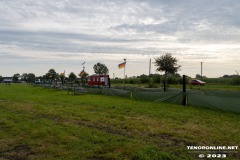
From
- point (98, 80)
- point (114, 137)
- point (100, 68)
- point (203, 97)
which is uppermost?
point (100, 68)

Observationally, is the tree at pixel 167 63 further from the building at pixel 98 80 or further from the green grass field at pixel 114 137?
the green grass field at pixel 114 137

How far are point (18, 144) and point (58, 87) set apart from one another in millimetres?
28594

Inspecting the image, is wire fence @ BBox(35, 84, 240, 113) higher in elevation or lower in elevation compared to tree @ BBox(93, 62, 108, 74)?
lower

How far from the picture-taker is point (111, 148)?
5.28 m

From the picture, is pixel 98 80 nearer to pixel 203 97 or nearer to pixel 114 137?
pixel 203 97

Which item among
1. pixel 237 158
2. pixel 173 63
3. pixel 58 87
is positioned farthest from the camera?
pixel 173 63

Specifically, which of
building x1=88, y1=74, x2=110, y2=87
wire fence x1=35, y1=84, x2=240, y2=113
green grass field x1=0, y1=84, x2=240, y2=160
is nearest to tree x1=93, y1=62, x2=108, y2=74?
building x1=88, y1=74, x2=110, y2=87

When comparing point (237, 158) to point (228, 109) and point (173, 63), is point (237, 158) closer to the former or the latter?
point (228, 109)

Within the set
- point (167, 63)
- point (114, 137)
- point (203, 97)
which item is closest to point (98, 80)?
point (167, 63)

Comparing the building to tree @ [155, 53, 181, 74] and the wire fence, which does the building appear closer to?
tree @ [155, 53, 181, 74]

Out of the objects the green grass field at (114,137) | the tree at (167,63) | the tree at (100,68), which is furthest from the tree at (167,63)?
the tree at (100,68)

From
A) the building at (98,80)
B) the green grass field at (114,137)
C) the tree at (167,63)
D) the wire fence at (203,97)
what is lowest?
the green grass field at (114,137)

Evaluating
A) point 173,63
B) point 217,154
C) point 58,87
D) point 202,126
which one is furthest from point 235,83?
point 217,154

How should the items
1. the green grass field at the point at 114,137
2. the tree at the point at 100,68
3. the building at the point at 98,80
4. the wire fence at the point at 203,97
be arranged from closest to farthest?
the green grass field at the point at 114,137 → the wire fence at the point at 203,97 → the building at the point at 98,80 → the tree at the point at 100,68
